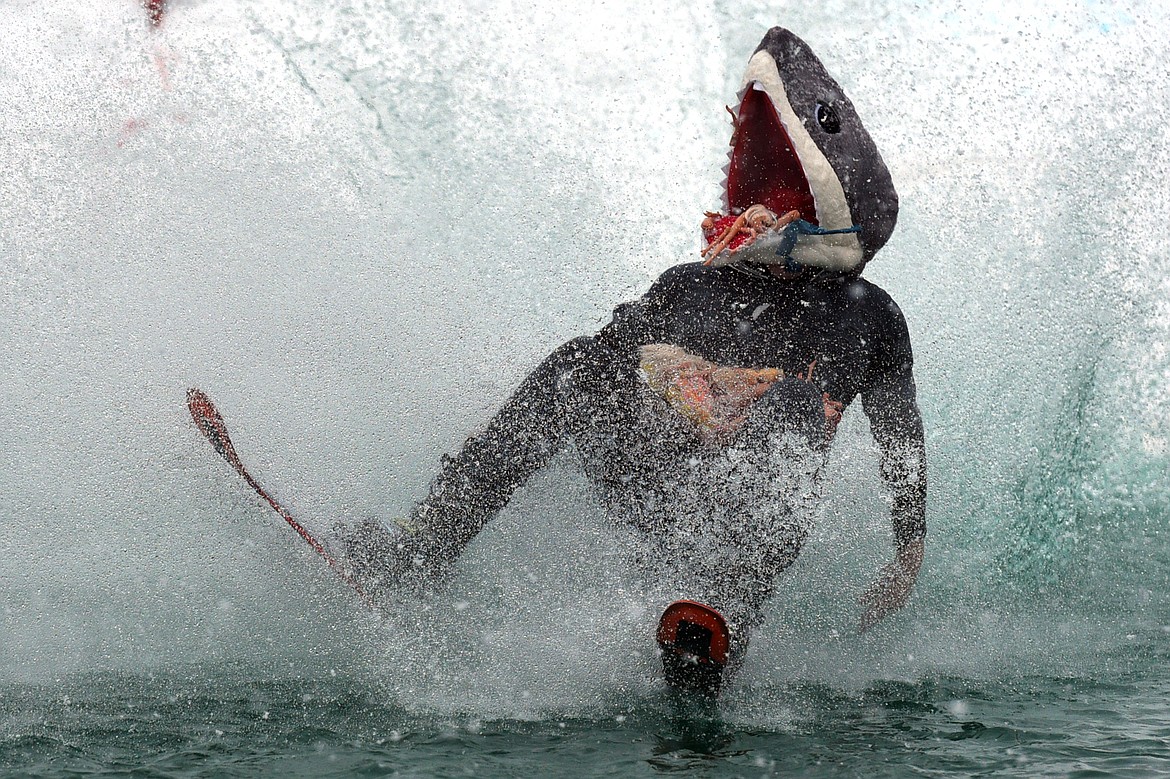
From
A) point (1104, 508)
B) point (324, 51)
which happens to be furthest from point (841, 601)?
point (324, 51)

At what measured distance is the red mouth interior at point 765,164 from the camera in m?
3.61

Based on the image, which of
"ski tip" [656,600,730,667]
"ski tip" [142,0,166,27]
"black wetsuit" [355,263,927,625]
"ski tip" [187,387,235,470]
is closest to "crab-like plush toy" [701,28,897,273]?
"black wetsuit" [355,263,927,625]

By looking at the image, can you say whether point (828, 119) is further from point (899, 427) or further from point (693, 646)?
point (693, 646)

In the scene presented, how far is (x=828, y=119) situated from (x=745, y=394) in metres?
0.87

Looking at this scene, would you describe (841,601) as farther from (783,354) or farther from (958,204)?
(958,204)

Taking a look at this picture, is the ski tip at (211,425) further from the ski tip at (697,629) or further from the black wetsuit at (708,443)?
the ski tip at (697,629)

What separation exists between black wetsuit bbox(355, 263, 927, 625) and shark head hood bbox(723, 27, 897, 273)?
0.60 ft

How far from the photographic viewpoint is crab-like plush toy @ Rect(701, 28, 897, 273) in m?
3.57

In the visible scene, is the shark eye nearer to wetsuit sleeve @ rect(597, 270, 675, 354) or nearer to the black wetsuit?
the black wetsuit

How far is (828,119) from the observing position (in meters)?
3.63

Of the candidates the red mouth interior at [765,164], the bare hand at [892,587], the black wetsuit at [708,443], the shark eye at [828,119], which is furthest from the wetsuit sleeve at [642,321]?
the bare hand at [892,587]

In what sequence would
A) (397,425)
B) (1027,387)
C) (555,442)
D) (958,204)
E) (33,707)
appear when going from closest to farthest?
(33,707)
(555,442)
(397,425)
(1027,387)
(958,204)

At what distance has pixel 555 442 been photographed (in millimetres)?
3729

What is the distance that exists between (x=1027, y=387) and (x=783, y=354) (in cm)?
216
